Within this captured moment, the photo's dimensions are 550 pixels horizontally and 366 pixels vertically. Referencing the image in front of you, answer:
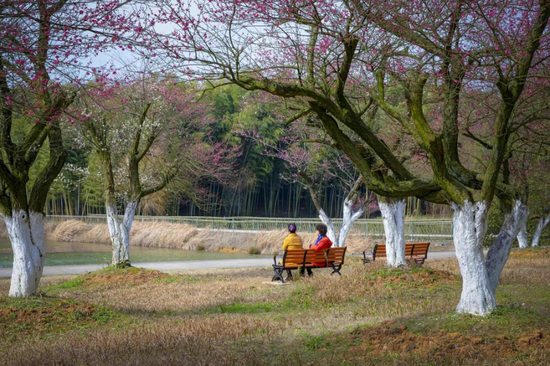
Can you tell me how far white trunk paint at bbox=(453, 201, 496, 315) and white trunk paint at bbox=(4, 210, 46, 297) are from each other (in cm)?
633

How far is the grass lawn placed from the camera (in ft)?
17.3

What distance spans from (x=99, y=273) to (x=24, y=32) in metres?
9.30

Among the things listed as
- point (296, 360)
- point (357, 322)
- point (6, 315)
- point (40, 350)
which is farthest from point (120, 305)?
point (296, 360)

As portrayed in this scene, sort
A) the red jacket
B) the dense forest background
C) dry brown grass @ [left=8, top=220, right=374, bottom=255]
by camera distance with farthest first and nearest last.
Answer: the dense forest background
dry brown grass @ [left=8, top=220, right=374, bottom=255]
the red jacket

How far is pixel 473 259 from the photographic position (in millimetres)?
6430

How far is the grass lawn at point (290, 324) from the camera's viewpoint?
17.3 ft

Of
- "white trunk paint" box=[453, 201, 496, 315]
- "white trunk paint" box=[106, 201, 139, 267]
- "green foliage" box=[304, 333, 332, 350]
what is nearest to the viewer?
"green foliage" box=[304, 333, 332, 350]

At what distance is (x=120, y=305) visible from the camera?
9711 millimetres

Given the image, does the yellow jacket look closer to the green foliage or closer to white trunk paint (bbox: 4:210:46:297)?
white trunk paint (bbox: 4:210:46:297)

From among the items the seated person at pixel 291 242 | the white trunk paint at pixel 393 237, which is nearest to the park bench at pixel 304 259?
the seated person at pixel 291 242

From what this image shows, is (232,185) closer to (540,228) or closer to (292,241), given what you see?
(540,228)

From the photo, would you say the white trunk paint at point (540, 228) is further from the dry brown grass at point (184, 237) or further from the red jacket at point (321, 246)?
the red jacket at point (321, 246)

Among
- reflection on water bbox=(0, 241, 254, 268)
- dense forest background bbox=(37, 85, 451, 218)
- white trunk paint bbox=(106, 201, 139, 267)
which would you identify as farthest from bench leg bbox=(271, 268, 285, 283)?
dense forest background bbox=(37, 85, 451, 218)

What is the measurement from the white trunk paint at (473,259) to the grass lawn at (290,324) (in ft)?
0.68
